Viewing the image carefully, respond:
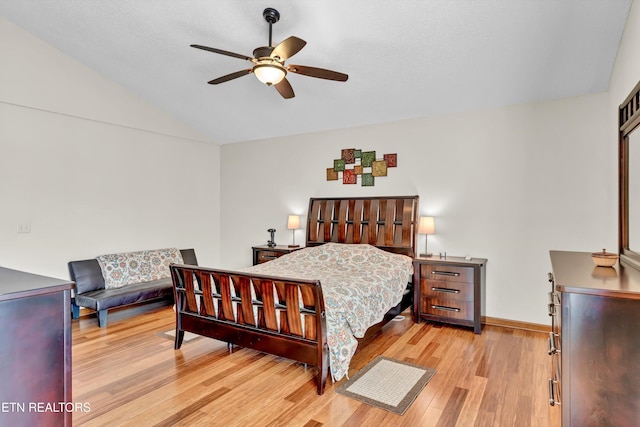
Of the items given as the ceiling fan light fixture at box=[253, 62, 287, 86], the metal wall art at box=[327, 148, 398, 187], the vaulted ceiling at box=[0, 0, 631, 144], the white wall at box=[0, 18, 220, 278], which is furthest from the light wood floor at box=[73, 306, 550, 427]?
the vaulted ceiling at box=[0, 0, 631, 144]

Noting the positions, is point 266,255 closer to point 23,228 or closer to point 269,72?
point 23,228

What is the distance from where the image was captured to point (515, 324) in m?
3.97

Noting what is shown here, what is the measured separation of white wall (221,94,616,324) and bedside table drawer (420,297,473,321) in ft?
1.56


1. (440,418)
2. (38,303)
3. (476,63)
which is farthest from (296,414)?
(476,63)

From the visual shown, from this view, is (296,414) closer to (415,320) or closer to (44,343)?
(44,343)

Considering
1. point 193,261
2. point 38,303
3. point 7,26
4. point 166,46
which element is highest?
point 7,26

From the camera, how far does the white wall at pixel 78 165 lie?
4012 millimetres

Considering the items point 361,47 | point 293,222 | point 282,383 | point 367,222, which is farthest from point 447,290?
point 361,47

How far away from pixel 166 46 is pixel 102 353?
3.13 meters

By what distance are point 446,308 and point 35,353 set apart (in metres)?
3.58

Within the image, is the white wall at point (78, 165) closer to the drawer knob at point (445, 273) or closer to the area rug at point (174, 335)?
the area rug at point (174, 335)

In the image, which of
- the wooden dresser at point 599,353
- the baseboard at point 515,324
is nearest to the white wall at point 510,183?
the baseboard at point 515,324

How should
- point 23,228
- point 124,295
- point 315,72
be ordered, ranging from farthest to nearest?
point 124,295
point 23,228
point 315,72

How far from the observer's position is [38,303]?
4.94 feet
